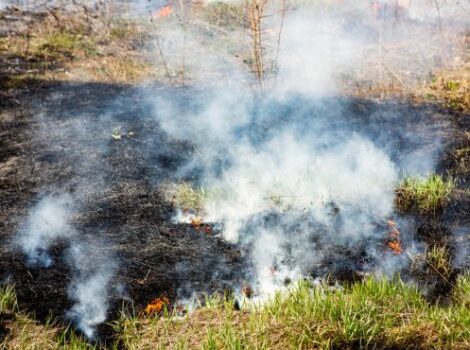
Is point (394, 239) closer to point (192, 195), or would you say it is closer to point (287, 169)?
point (287, 169)

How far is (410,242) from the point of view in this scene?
4.56 m

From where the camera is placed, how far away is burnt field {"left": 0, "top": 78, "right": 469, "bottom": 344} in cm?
411

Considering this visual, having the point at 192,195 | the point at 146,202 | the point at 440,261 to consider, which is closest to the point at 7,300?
the point at 146,202

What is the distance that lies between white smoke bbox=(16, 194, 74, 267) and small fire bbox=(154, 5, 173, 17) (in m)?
9.65

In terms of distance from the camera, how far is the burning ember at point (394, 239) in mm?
4461

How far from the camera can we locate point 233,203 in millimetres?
5066

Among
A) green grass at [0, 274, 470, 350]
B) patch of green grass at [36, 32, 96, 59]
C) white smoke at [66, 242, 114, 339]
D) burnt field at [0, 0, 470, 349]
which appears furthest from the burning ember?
patch of green grass at [36, 32, 96, 59]

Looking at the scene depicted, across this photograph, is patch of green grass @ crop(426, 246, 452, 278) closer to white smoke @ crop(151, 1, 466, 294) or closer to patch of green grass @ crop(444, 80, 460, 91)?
→ white smoke @ crop(151, 1, 466, 294)

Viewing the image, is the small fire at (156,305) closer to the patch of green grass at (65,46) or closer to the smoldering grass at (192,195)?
the smoldering grass at (192,195)

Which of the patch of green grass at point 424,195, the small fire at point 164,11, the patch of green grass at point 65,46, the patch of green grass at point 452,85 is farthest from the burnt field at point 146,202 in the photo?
the small fire at point 164,11

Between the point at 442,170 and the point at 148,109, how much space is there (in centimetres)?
491

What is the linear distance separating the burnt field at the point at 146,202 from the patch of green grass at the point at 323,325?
391 millimetres

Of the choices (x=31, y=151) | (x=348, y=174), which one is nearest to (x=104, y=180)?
(x=31, y=151)

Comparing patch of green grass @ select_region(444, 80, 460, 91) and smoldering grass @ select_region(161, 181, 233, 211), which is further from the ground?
patch of green grass @ select_region(444, 80, 460, 91)
